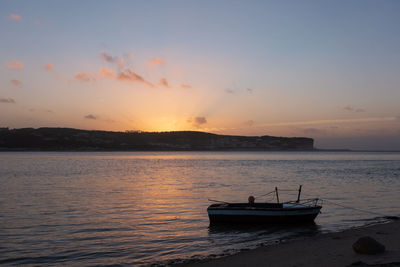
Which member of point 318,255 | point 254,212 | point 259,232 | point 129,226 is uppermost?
point 254,212

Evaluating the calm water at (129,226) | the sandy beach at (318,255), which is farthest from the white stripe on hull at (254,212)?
Answer: the sandy beach at (318,255)

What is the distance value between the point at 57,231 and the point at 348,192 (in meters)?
27.3

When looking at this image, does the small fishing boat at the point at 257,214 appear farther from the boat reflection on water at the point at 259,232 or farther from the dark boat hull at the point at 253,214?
the boat reflection on water at the point at 259,232

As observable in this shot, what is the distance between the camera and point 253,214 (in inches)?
795

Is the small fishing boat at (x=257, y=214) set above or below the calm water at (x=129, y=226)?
above

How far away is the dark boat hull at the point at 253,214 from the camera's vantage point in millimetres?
20172

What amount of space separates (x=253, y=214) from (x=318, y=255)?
756cm

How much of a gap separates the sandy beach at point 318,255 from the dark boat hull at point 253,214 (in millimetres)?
3826

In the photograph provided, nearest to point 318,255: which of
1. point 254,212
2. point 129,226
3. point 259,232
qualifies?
point 259,232

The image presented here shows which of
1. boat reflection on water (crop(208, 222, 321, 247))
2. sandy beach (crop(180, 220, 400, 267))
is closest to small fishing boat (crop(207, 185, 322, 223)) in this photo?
boat reflection on water (crop(208, 222, 321, 247))

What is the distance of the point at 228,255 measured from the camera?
14.3 meters

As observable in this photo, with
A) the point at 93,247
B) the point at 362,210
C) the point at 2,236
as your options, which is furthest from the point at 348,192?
the point at 2,236

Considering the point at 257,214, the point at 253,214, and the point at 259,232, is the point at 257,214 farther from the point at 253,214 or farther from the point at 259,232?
the point at 259,232

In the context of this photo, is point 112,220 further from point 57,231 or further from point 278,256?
point 278,256
